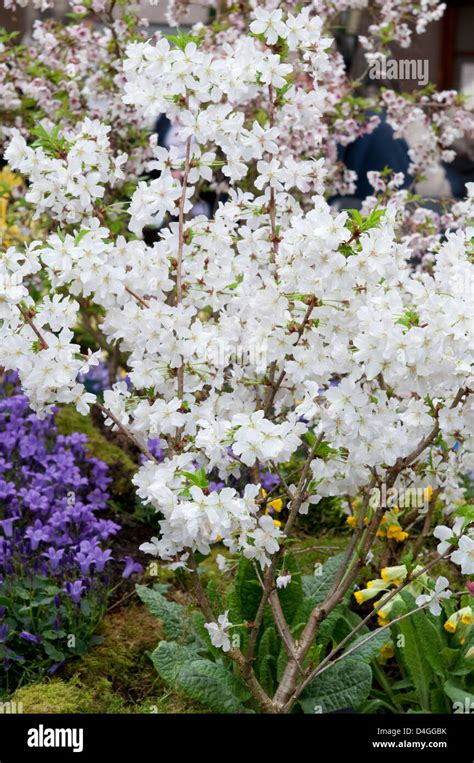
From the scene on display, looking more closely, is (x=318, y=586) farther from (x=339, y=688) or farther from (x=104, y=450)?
(x=104, y=450)

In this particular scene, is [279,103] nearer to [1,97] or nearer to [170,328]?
[170,328]

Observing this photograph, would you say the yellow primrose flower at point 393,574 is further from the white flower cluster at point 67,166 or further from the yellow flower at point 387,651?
the white flower cluster at point 67,166

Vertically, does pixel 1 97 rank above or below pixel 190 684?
above

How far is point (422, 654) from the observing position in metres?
2.61

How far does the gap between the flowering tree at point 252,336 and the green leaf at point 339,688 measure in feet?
0.08

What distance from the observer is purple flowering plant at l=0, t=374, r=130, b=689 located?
9.09 ft

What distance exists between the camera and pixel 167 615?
8.84ft

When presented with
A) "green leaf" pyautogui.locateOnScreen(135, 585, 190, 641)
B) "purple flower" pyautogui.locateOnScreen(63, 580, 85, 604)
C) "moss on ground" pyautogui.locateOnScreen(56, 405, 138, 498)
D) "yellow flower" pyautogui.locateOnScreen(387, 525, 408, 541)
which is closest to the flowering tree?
"green leaf" pyautogui.locateOnScreen(135, 585, 190, 641)

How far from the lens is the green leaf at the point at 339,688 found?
2465 mm

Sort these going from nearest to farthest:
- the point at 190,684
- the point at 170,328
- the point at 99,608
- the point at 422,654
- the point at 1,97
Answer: the point at 170,328 → the point at 190,684 → the point at 422,654 → the point at 99,608 → the point at 1,97
